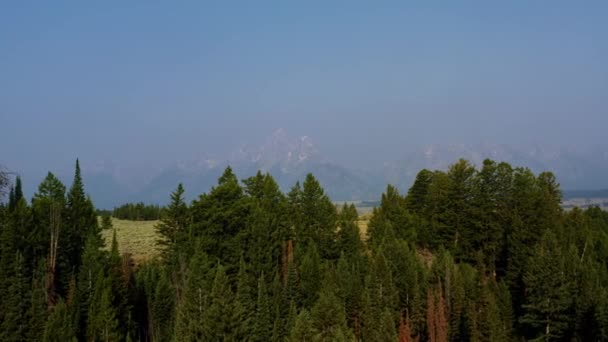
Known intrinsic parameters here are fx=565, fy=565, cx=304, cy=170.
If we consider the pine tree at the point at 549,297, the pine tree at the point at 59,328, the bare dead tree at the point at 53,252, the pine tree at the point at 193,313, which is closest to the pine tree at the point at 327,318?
the pine tree at the point at 193,313

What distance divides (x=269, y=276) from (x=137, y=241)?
128 ft

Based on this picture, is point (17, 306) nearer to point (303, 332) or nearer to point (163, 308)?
point (163, 308)

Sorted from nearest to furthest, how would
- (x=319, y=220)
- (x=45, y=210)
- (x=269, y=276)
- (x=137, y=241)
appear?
(x=269, y=276)
(x=45, y=210)
(x=319, y=220)
(x=137, y=241)

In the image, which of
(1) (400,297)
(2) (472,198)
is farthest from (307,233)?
(2) (472,198)

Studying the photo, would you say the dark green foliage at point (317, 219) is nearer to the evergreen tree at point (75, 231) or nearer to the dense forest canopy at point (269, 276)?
the dense forest canopy at point (269, 276)

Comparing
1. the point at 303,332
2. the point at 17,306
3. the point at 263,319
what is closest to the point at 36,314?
the point at 17,306

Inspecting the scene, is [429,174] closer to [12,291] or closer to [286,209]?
[286,209]

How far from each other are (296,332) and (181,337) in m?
12.9

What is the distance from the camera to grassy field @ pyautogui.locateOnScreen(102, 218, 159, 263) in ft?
314

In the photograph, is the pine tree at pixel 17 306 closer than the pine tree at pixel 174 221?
Yes

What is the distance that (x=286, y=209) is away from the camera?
87.1 m

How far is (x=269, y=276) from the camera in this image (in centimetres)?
7869

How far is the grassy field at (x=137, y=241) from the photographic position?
314 feet

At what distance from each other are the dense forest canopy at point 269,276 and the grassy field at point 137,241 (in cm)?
576
